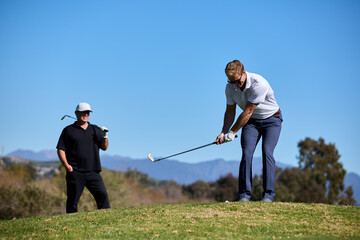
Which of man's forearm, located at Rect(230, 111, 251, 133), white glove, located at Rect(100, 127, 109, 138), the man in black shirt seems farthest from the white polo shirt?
the man in black shirt

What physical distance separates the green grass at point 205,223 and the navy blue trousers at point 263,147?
55cm

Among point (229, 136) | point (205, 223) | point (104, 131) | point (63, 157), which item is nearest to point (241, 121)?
point (229, 136)

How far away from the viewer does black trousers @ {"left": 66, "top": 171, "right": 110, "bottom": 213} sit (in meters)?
9.78

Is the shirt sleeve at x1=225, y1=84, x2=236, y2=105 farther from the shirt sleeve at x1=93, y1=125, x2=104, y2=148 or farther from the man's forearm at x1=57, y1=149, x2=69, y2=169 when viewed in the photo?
the man's forearm at x1=57, y1=149, x2=69, y2=169

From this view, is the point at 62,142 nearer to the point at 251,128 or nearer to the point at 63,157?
the point at 63,157

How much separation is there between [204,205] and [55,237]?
289 centimetres

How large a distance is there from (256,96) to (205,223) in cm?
254

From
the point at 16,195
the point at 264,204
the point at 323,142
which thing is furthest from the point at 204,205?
the point at 323,142

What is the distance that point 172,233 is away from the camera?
6875mm

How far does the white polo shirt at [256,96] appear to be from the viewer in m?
8.55

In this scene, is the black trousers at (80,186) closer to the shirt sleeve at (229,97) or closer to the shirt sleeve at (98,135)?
the shirt sleeve at (98,135)

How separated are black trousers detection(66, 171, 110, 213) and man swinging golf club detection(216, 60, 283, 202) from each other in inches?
109

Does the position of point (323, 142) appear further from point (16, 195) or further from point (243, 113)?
point (243, 113)

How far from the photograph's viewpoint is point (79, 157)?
32.2 ft
